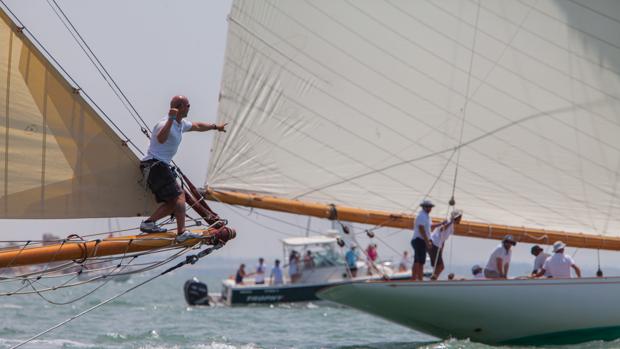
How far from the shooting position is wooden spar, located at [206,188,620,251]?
1451 cm

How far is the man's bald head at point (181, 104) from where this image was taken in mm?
9133

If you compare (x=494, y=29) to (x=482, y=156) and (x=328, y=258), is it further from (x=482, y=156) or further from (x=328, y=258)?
(x=328, y=258)

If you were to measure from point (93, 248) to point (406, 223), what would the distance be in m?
7.21

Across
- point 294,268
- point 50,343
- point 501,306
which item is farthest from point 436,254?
point 294,268

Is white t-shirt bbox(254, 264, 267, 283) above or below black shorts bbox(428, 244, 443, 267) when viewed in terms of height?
above

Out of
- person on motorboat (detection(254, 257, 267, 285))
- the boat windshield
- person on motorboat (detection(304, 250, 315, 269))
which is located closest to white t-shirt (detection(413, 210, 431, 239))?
the boat windshield

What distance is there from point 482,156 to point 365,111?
1.77 m

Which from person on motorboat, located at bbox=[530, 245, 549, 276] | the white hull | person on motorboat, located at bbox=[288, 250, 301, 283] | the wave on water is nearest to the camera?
the white hull

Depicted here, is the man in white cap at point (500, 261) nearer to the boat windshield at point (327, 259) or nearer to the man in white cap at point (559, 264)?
the man in white cap at point (559, 264)

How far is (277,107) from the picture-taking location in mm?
15273

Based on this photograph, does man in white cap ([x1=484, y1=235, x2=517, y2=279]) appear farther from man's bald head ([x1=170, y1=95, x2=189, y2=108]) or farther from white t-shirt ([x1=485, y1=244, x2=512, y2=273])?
man's bald head ([x1=170, y1=95, x2=189, y2=108])

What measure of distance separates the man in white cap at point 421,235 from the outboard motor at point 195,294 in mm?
15185

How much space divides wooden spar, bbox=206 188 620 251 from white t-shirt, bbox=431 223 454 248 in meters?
0.19

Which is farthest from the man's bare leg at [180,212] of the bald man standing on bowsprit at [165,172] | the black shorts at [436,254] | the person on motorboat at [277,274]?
the person on motorboat at [277,274]
